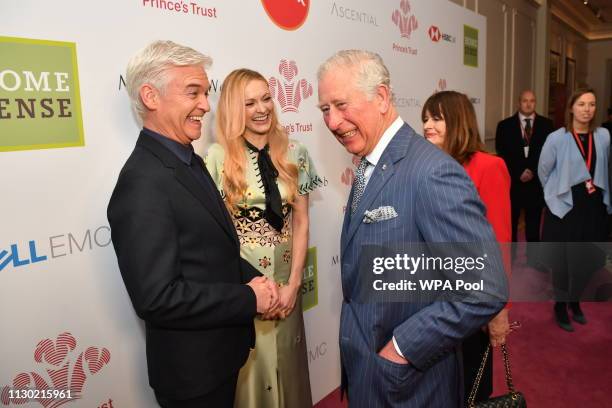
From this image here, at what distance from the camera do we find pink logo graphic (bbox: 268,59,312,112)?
237 cm

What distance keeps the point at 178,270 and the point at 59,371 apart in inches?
25.5

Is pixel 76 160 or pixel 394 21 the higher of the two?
pixel 394 21

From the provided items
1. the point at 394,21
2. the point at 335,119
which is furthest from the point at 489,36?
the point at 335,119

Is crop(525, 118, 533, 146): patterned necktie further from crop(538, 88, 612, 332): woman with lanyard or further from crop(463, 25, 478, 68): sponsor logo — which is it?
crop(538, 88, 612, 332): woman with lanyard

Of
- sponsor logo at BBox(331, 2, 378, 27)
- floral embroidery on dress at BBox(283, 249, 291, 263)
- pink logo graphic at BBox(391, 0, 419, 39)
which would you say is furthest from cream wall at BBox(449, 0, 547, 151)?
floral embroidery on dress at BBox(283, 249, 291, 263)

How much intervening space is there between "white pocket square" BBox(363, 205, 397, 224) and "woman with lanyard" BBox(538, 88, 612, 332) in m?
2.69

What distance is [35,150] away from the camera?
4.75 ft

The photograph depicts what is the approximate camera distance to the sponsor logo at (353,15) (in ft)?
8.95

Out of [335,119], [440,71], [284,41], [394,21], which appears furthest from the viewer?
[440,71]

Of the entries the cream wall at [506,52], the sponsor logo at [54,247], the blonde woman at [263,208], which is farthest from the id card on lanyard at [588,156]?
the sponsor logo at [54,247]

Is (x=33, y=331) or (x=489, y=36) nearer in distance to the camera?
(x=33, y=331)

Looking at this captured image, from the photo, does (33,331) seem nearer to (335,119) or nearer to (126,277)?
(126,277)

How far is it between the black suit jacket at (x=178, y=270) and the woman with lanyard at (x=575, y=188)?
2.83 metres

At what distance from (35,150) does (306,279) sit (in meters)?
1.56
